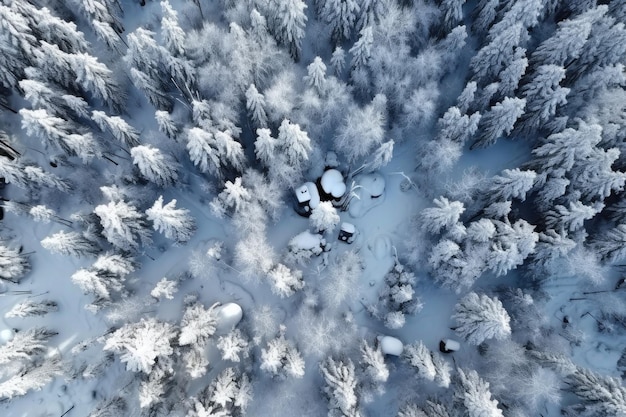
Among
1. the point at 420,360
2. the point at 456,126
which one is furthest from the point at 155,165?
the point at 420,360

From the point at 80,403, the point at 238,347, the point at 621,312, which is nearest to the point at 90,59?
the point at 238,347

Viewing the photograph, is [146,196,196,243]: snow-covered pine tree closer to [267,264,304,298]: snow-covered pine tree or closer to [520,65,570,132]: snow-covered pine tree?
[267,264,304,298]: snow-covered pine tree

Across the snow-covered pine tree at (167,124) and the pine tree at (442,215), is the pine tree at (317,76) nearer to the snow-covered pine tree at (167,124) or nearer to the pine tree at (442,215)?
the snow-covered pine tree at (167,124)

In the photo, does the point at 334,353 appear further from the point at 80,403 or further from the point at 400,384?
the point at 80,403

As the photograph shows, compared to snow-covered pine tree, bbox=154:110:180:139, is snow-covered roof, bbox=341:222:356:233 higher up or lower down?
lower down

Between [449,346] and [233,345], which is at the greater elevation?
[233,345]

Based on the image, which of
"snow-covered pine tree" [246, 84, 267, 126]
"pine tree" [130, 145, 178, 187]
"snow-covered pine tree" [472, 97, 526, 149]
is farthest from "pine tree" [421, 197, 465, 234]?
"pine tree" [130, 145, 178, 187]

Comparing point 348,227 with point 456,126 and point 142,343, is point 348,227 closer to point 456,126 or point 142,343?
point 456,126
